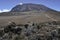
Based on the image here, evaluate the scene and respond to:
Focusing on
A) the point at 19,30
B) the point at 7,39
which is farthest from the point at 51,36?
the point at 19,30

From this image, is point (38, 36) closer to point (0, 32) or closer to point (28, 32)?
point (28, 32)

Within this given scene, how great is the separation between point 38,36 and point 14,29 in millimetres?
10289

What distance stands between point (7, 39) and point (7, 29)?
865cm

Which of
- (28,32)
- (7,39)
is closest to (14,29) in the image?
(28,32)

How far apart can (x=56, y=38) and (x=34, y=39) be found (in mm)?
3758

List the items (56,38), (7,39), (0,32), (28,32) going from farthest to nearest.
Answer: (0,32), (28,32), (7,39), (56,38)

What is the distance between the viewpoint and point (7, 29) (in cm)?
3928

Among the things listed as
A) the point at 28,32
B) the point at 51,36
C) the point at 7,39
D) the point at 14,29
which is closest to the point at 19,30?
the point at 14,29

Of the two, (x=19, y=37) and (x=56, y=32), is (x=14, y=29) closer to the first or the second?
(x=19, y=37)

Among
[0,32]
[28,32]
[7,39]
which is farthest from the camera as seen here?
[0,32]

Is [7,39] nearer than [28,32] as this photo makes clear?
Yes

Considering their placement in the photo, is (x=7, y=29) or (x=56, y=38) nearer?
(x=56, y=38)

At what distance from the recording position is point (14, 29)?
38.7m

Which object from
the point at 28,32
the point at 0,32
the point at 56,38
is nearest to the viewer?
the point at 56,38
